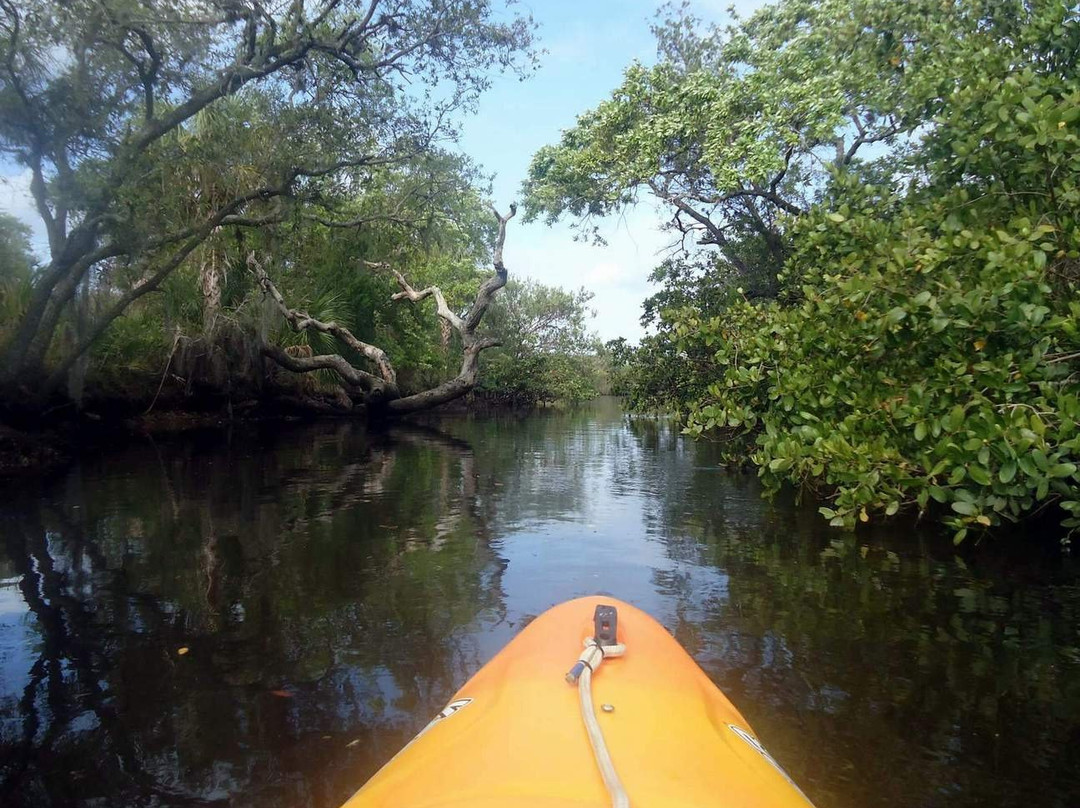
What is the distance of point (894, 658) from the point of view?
4.40m

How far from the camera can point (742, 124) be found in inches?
543

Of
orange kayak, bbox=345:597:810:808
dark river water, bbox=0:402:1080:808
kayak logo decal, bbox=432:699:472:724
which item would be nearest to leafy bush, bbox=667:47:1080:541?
dark river water, bbox=0:402:1080:808

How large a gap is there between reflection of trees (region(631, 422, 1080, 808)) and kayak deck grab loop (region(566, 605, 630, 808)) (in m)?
1.22

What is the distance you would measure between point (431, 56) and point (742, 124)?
611 centimetres

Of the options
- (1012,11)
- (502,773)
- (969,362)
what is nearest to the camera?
(502,773)

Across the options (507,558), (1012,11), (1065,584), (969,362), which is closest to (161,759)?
(507,558)

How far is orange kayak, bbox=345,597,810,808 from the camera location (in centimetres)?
182

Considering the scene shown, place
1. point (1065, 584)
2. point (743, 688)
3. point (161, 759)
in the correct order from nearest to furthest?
1. point (161, 759)
2. point (743, 688)
3. point (1065, 584)

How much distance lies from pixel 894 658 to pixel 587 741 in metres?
3.15

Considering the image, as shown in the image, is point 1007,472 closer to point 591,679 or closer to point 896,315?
point 896,315

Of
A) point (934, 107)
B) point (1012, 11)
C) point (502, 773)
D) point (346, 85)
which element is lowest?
point (502, 773)

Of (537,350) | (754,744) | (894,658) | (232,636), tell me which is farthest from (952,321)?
(537,350)

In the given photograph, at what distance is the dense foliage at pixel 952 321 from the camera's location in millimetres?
4629

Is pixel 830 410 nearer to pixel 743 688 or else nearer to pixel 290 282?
pixel 743 688
